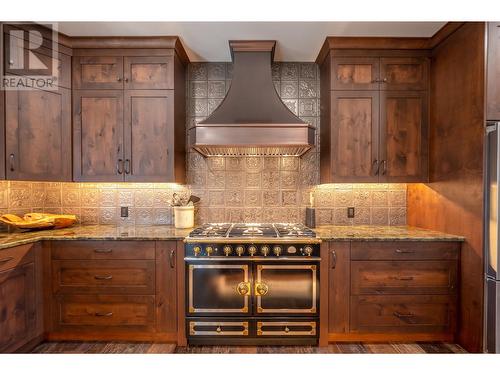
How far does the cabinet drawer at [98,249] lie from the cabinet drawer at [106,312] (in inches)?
12.2

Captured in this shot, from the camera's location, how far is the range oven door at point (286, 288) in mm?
2211

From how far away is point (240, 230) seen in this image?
8.07ft

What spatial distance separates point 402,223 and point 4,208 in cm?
358

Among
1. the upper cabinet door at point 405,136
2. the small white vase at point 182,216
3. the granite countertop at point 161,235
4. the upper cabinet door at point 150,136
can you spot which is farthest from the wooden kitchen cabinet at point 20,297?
the upper cabinet door at point 405,136

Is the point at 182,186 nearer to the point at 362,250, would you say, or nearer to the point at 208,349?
the point at 208,349

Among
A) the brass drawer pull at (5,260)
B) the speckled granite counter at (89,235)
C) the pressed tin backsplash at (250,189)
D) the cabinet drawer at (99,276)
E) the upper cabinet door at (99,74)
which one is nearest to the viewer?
the brass drawer pull at (5,260)

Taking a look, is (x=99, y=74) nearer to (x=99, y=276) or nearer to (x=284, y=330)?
(x=99, y=276)

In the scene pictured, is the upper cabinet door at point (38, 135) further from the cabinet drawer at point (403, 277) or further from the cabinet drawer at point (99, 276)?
the cabinet drawer at point (403, 277)

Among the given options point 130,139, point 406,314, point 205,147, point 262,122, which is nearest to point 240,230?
point 205,147

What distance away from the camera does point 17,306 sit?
200cm

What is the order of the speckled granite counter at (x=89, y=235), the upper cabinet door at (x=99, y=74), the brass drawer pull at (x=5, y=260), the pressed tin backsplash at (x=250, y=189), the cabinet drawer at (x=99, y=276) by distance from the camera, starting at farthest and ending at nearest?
the pressed tin backsplash at (x=250, y=189) → the upper cabinet door at (x=99, y=74) → the cabinet drawer at (x=99, y=276) → the speckled granite counter at (x=89, y=235) → the brass drawer pull at (x=5, y=260)

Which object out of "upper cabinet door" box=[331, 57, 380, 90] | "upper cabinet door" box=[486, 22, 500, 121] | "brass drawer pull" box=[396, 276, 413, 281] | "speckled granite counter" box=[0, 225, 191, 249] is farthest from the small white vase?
"upper cabinet door" box=[486, 22, 500, 121]

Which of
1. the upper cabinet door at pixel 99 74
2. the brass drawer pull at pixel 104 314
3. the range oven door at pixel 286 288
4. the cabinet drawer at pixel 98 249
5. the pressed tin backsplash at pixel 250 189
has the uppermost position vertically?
the upper cabinet door at pixel 99 74

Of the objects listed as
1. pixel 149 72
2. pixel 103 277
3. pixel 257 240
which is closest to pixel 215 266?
pixel 257 240
